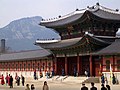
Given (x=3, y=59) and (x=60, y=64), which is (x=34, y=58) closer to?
(x=60, y=64)

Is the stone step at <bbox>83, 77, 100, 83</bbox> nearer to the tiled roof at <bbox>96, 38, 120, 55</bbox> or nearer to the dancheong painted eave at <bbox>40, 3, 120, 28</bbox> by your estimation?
the tiled roof at <bbox>96, 38, 120, 55</bbox>

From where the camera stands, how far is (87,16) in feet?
153

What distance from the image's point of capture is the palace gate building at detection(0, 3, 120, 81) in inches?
1783

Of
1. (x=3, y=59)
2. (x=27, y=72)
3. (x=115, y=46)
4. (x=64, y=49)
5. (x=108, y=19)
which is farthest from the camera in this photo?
(x=3, y=59)

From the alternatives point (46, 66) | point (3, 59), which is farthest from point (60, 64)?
point (3, 59)

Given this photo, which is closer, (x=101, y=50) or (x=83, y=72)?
(x=101, y=50)

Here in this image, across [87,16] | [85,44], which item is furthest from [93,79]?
[87,16]

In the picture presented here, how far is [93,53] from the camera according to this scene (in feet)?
152

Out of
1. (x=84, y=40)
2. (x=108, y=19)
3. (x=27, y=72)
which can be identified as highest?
(x=108, y=19)

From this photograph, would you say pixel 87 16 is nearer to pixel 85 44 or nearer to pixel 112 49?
pixel 85 44

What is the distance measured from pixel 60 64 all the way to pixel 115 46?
45.8 ft

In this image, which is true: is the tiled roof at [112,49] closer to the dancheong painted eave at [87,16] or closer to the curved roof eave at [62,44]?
the dancheong painted eave at [87,16]

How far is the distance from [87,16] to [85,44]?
398 cm

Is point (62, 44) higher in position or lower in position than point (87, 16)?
lower
